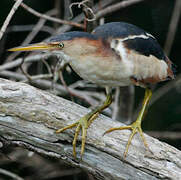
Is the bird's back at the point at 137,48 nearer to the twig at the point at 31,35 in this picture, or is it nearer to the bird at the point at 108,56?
the bird at the point at 108,56

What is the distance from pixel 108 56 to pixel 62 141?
0.40 meters

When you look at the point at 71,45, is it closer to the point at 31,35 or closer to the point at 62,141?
the point at 62,141

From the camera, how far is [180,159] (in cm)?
143

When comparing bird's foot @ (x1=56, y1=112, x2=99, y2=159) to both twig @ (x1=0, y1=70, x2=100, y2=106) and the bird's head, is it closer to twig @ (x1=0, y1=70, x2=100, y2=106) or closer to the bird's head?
the bird's head

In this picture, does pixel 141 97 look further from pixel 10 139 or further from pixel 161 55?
pixel 10 139

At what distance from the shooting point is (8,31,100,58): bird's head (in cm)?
133

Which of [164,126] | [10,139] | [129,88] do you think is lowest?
[164,126]

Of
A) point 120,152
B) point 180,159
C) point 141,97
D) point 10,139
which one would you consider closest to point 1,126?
point 10,139

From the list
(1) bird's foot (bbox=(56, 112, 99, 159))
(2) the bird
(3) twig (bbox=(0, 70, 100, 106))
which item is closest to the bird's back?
(2) the bird

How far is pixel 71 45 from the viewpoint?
4.39 ft

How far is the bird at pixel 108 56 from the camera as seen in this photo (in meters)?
1.34

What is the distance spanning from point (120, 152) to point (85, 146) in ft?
0.48

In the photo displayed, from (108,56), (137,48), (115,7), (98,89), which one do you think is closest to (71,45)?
(108,56)

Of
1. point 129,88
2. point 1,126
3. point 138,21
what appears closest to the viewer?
point 1,126
